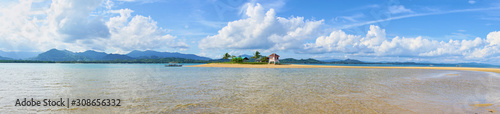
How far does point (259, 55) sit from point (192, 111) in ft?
408

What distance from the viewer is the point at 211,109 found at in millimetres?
9648

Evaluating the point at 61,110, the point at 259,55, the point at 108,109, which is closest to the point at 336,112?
the point at 108,109

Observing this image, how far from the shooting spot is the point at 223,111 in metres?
9.23

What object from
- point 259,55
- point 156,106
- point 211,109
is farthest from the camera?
point 259,55

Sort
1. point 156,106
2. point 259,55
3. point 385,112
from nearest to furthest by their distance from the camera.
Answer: point 385,112, point 156,106, point 259,55

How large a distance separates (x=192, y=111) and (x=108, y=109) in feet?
13.0

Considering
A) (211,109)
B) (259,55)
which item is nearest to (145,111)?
(211,109)

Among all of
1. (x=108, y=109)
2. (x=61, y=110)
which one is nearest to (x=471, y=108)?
(x=108, y=109)

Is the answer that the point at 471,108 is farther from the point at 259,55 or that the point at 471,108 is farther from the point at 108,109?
the point at 259,55

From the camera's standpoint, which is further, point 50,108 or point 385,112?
point 50,108

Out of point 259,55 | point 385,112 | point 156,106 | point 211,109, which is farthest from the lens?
point 259,55

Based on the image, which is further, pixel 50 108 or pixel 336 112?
pixel 50 108

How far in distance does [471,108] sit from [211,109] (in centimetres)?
1186

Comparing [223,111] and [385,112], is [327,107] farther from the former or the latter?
[223,111]
